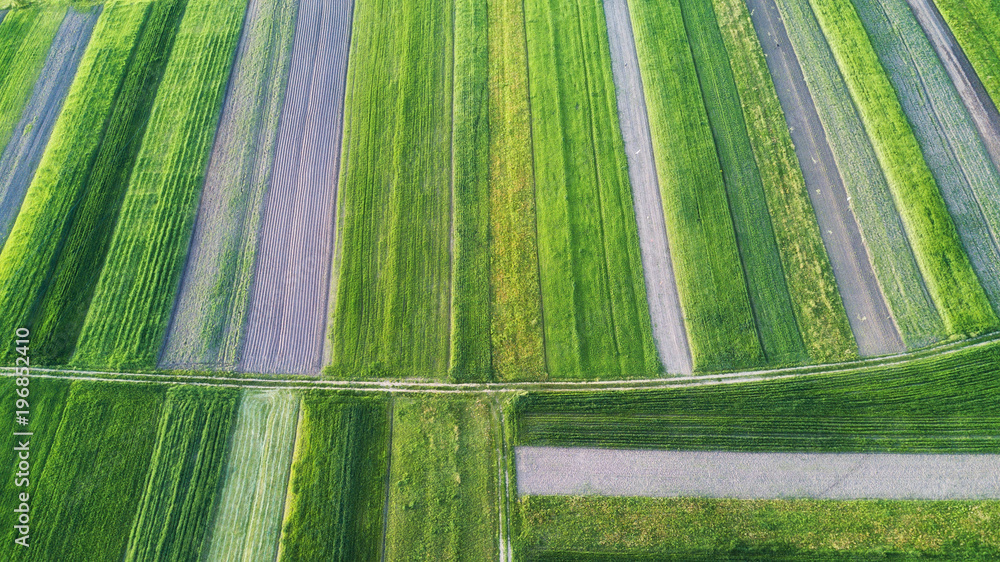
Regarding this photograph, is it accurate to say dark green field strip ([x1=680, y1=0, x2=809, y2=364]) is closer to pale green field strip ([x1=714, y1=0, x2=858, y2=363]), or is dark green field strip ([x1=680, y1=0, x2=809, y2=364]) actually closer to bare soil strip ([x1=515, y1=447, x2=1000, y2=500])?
pale green field strip ([x1=714, y1=0, x2=858, y2=363])

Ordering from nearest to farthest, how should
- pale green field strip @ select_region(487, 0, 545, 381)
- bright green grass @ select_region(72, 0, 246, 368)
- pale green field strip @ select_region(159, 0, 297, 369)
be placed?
pale green field strip @ select_region(487, 0, 545, 381) → pale green field strip @ select_region(159, 0, 297, 369) → bright green grass @ select_region(72, 0, 246, 368)

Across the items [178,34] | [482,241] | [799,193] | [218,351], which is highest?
[178,34]

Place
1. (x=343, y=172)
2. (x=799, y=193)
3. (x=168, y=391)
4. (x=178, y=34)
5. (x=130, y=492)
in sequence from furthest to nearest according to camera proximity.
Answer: (x=178, y=34) < (x=343, y=172) < (x=799, y=193) < (x=168, y=391) < (x=130, y=492)

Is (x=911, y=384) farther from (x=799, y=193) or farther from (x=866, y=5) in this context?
(x=866, y=5)

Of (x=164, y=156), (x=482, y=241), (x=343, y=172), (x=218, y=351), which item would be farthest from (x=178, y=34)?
(x=482, y=241)

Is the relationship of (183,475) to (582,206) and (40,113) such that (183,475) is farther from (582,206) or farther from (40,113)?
(40,113)

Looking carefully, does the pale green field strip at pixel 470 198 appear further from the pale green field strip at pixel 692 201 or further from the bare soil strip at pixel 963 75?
the bare soil strip at pixel 963 75

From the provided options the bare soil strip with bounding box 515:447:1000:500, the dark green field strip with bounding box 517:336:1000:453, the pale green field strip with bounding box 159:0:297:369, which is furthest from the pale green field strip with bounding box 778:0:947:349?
the pale green field strip with bounding box 159:0:297:369

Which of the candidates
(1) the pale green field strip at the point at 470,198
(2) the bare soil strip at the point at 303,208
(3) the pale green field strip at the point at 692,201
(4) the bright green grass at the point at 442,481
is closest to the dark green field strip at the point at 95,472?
(2) the bare soil strip at the point at 303,208
